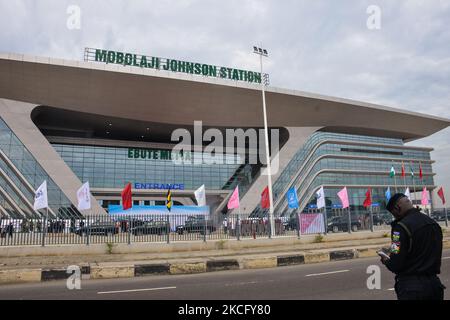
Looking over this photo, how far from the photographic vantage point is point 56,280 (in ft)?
35.0

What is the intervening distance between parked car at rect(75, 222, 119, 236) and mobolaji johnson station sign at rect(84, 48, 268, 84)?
87.0ft

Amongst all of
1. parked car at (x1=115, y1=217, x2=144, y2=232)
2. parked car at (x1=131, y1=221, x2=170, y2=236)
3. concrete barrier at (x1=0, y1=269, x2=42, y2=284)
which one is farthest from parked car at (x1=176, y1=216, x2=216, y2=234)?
concrete barrier at (x1=0, y1=269, x2=42, y2=284)

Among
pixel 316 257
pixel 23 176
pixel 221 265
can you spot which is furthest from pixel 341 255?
Result: pixel 23 176

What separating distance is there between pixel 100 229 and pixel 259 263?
7.61 metres

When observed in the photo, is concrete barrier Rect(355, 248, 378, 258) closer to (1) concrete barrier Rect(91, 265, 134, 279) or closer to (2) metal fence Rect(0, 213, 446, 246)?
(2) metal fence Rect(0, 213, 446, 246)

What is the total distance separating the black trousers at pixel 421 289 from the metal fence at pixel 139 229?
46.1 ft

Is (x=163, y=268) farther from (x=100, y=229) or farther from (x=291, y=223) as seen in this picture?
(x=291, y=223)

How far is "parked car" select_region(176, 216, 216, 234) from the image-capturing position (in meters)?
17.3

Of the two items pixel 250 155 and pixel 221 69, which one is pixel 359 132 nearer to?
pixel 250 155

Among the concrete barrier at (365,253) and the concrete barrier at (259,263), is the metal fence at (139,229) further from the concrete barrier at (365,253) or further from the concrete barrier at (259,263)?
the concrete barrier at (259,263)

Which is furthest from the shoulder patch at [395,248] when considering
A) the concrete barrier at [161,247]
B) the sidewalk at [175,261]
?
the concrete barrier at [161,247]

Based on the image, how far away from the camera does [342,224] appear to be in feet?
68.5

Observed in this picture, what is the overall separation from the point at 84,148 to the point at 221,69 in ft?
68.6

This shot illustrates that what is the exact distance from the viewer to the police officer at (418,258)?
358 centimetres
